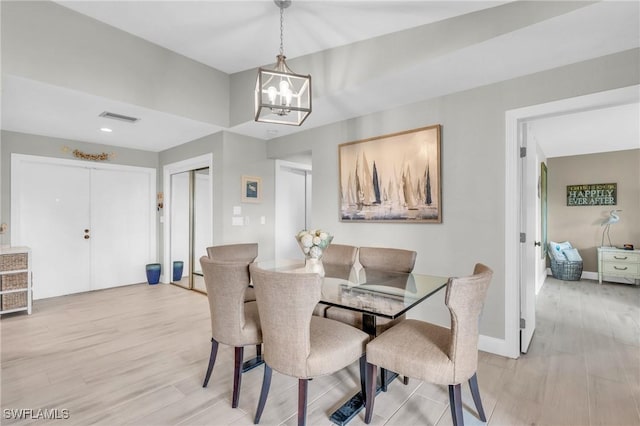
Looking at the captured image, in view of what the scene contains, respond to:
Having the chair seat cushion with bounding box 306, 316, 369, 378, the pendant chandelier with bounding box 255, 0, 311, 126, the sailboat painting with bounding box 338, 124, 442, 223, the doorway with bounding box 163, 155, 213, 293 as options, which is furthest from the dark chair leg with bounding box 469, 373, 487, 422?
the doorway with bounding box 163, 155, 213, 293

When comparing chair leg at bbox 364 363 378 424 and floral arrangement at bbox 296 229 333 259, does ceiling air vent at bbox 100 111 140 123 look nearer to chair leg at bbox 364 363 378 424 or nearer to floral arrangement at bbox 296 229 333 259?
floral arrangement at bbox 296 229 333 259

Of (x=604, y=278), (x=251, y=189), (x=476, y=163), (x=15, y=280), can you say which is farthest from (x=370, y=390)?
(x=604, y=278)

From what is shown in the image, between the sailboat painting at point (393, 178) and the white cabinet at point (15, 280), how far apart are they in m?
3.86

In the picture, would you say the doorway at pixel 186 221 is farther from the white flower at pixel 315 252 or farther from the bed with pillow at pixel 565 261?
the bed with pillow at pixel 565 261

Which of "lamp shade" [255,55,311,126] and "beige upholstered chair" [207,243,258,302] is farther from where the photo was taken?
"beige upholstered chair" [207,243,258,302]

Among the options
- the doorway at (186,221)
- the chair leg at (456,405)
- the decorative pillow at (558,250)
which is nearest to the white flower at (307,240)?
the chair leg at (456,405)

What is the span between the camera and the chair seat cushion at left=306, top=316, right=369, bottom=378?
1.63 metres

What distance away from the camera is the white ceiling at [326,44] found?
80.4 inches

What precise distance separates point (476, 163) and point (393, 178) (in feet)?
2.67

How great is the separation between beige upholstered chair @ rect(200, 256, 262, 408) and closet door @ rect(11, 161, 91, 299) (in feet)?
13.2

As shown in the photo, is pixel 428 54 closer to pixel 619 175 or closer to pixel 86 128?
pixel 86 128

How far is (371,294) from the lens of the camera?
6.48ft

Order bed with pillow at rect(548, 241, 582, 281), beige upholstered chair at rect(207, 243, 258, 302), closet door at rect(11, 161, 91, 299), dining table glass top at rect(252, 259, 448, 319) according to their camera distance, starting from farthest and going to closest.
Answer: bed with pillow at rect(548, 241, 582, 281), closet door at rect(11, 161, 91, 299), beige upholstered chair at rect(207, 243, 258, 302), dining table glass top at rect(252, 259, 448, 319)

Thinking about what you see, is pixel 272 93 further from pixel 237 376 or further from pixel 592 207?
pixel 592 207
